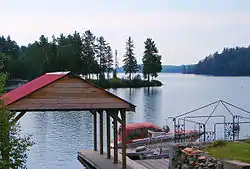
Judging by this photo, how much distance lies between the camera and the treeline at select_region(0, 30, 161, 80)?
9719 centimetres

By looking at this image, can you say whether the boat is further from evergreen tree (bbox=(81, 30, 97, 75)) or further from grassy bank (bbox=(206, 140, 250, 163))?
evergreen tree (bbox=(81, 30, 97, 75))

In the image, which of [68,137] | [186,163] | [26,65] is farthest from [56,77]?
[26,65]

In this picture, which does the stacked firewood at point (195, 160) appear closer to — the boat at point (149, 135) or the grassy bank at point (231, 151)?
the grassy bank at point (231, 151)

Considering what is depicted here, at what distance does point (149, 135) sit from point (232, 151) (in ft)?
47.4

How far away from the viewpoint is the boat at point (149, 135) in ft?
91.6

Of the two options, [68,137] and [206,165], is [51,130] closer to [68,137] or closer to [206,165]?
[68,137]

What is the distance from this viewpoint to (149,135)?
2989 cm

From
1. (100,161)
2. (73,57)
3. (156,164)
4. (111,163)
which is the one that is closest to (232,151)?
(156,164)

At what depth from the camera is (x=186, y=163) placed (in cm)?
1617

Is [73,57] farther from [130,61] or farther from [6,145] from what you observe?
[6,145]

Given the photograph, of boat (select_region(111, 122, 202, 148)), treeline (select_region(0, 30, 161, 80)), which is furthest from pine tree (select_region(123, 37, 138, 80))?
boat (select_region(111, 122, 202, 148))

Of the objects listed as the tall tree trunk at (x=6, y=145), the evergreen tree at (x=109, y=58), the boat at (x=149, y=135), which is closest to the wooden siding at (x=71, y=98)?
the tall tree trunk at (x=6, y=145)

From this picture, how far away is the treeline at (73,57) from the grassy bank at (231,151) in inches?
2910

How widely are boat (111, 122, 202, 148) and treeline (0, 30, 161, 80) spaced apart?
60.0 metres
